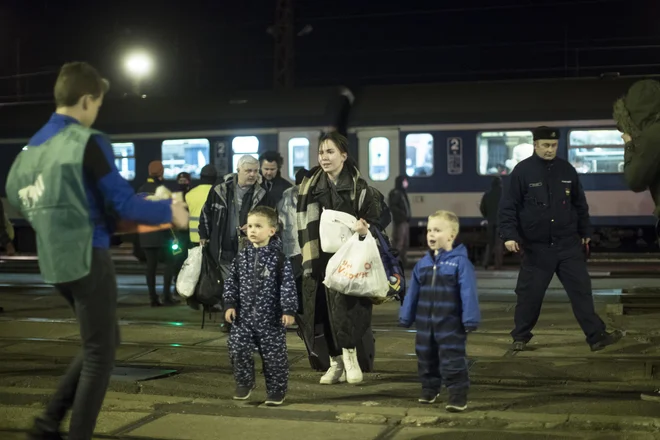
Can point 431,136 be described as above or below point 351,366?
above

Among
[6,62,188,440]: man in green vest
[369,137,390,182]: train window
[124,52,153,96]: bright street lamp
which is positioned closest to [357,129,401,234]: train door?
[369,137,390,182]: train window

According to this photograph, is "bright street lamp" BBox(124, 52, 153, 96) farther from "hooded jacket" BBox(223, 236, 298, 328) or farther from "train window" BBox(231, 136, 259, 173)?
"hooded jacket" BBox(223, 236, 298, 328)

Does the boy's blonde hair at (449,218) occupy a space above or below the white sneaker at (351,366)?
above

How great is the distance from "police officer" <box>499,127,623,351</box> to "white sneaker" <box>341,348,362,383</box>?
1.91 metres

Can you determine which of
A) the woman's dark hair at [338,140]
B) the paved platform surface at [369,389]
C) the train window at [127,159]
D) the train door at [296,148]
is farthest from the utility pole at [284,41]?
the woman's dark hair at [338,140]

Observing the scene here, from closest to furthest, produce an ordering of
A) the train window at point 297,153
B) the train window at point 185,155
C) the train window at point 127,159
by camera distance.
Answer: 1. the train window at point 297,153
2. the train window at point 185,155
3. the train window at point 127,159

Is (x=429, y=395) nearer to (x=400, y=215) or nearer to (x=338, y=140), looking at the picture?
(x=338, y=140)

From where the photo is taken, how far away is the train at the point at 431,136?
20.9 meters

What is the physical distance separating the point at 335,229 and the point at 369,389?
1140mm

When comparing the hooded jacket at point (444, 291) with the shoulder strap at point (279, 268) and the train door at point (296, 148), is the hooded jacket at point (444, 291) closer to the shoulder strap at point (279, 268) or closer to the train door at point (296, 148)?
the shoulder strap at point (279, 268)

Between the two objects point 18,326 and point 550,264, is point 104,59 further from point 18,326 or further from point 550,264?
point 550,264

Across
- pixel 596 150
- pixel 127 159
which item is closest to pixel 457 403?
pixel 596 150

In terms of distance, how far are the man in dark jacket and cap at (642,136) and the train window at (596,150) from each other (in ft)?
47.5

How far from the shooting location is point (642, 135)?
6.45 meters
